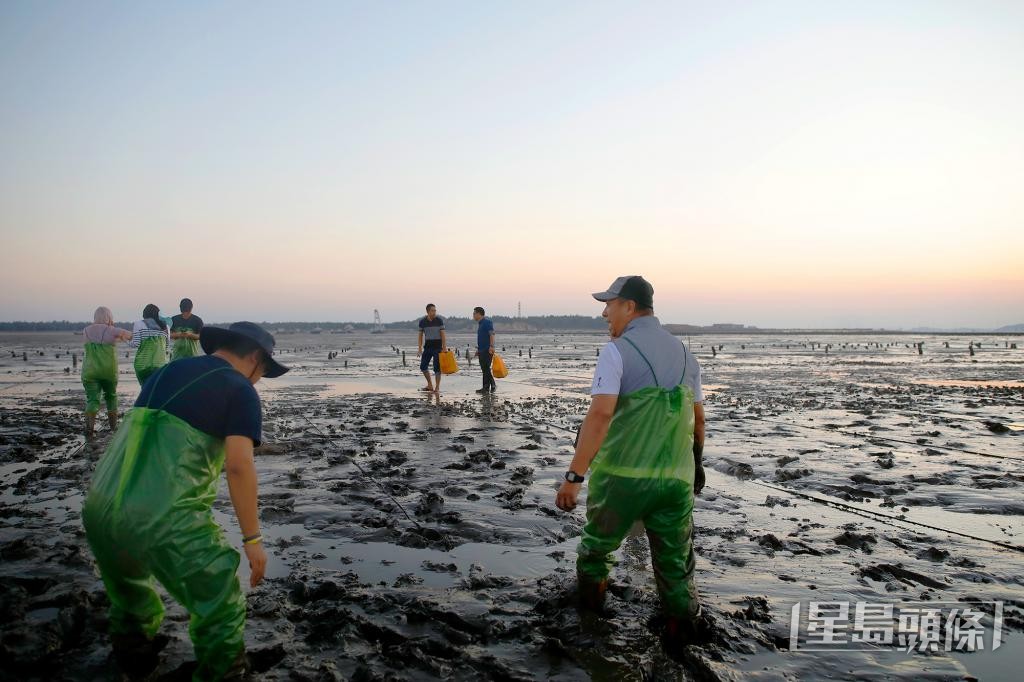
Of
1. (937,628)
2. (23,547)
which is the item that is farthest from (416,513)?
(937,628)

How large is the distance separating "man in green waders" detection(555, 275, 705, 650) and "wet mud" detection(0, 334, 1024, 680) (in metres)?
0.48

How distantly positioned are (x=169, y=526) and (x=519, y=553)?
3.21m

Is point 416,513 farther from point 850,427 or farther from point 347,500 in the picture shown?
point 850,427

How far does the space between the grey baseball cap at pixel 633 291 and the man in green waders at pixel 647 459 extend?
0.16 metres

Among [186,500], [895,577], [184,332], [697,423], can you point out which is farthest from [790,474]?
[184,332]

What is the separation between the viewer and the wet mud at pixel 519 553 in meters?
3.79

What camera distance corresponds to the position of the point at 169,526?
3074mm

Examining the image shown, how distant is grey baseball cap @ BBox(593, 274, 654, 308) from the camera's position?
415 cm

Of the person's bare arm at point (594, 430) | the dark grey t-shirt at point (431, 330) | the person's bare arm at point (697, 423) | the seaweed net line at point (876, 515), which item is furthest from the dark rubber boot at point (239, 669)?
the dark grey t-shirt at point (431, 330)

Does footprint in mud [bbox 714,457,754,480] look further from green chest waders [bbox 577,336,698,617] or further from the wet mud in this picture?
green chest waders [bbox 577,336,698,617]

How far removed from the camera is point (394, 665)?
3.70m

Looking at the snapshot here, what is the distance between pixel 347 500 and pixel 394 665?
367 centimetres

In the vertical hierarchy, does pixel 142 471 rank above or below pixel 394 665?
above

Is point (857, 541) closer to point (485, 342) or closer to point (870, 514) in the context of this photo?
point (870, 514)
